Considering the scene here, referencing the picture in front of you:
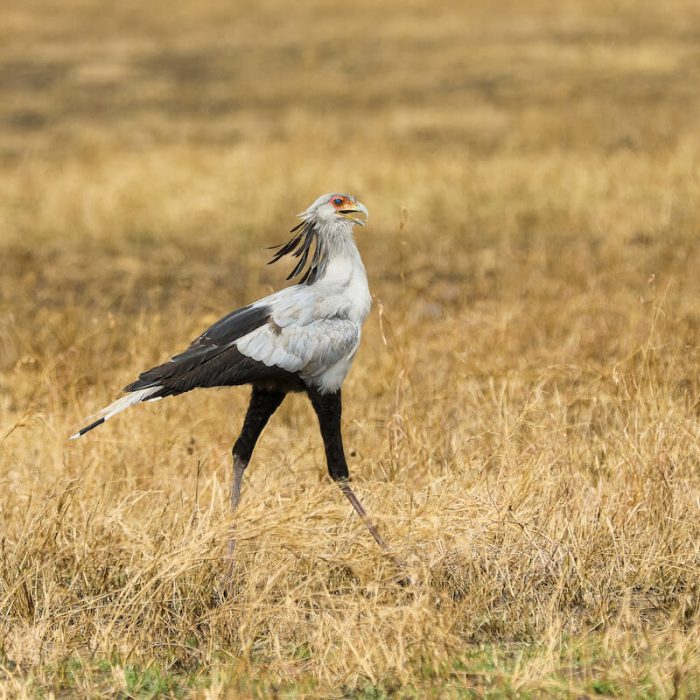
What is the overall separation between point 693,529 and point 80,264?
21.8ft

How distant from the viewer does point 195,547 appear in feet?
14.4

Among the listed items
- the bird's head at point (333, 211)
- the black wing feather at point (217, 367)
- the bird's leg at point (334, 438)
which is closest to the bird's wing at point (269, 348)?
the black wing feather at point (217, 367)

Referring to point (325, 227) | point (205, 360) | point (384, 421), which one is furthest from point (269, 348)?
point (384, 421)

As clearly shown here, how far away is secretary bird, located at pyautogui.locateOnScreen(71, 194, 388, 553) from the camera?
4.64 m

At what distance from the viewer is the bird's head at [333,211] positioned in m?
4.89

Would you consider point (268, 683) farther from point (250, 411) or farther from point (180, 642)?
point (250, 411)

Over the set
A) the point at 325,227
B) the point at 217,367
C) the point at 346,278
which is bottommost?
the point at 217,367

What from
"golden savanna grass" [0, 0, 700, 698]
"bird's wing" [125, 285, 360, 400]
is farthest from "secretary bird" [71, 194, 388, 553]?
"golden savanna grass" [0, 0, 700, 698]

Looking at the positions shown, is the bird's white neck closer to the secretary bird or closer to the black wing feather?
the secretary bird

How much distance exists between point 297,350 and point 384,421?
183 centimetres

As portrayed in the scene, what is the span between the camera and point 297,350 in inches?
182

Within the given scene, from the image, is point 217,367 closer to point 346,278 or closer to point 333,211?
point 346,278

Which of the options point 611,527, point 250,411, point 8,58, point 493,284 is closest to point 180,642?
point 250,411

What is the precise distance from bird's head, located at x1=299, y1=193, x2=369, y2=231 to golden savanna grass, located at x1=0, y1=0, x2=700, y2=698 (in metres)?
0.61
